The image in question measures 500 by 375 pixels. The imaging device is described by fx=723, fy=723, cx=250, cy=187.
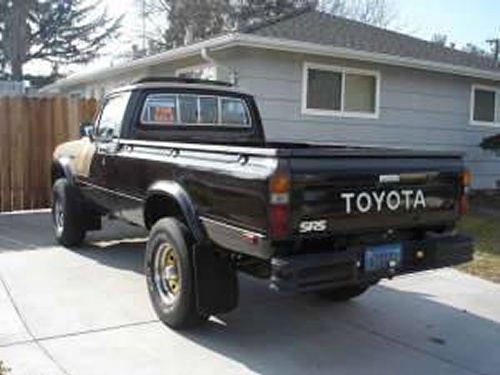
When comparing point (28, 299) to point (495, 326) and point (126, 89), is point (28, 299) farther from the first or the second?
point (495, 326)

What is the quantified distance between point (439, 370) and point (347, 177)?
155cm

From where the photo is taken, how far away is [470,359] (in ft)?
18.0

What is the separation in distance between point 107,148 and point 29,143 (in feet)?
18.1

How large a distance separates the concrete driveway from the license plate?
2.28 ft

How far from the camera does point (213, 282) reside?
5570mm

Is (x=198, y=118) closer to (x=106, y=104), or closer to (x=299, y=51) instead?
(x=106, y=104)

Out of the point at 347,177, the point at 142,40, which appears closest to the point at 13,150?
the point at 347,177

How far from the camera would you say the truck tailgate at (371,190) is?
492cm

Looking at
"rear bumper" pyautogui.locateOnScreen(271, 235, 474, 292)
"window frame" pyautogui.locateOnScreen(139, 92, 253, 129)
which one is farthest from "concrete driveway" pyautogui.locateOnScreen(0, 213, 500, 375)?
"window frame" pyautogui.locateOnScreen(139, 92, 253, 129)

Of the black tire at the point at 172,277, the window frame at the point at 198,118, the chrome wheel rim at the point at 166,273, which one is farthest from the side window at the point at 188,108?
the chrome wheel rim at the point at 166,273

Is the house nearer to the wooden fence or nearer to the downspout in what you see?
the downspout

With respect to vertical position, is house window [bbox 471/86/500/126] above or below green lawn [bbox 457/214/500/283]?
above

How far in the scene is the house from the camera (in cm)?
1311

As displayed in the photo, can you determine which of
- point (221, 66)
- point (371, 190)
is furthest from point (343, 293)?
point (221, 66)
